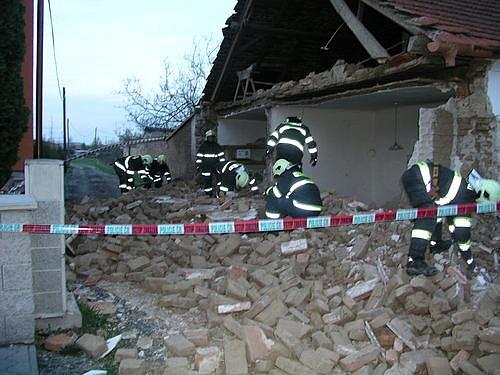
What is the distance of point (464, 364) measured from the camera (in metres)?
3.94

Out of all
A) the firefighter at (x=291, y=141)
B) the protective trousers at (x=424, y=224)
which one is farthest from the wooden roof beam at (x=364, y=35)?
the protective trousers at (x=424, y=224)

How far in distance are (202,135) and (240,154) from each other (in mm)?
1225

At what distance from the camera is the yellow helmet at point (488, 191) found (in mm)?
5504

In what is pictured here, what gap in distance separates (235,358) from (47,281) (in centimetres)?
182

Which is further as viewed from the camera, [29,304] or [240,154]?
[240,154]

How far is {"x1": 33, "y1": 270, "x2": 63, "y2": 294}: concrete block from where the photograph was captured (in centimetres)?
450

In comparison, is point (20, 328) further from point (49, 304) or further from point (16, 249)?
point (16, 249)

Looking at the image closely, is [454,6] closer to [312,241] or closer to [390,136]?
[312,241]

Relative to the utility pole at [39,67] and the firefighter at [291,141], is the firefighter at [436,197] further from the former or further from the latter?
the utility pole at [39,67]

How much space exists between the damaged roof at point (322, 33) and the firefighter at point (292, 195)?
2.36 metres

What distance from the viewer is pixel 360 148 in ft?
41.6

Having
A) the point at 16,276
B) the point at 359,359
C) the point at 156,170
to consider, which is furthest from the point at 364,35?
the point at 156,170

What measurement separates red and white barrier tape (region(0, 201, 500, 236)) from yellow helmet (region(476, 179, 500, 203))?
8 centimetres

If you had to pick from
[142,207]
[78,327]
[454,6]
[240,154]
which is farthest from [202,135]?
[78,327]
